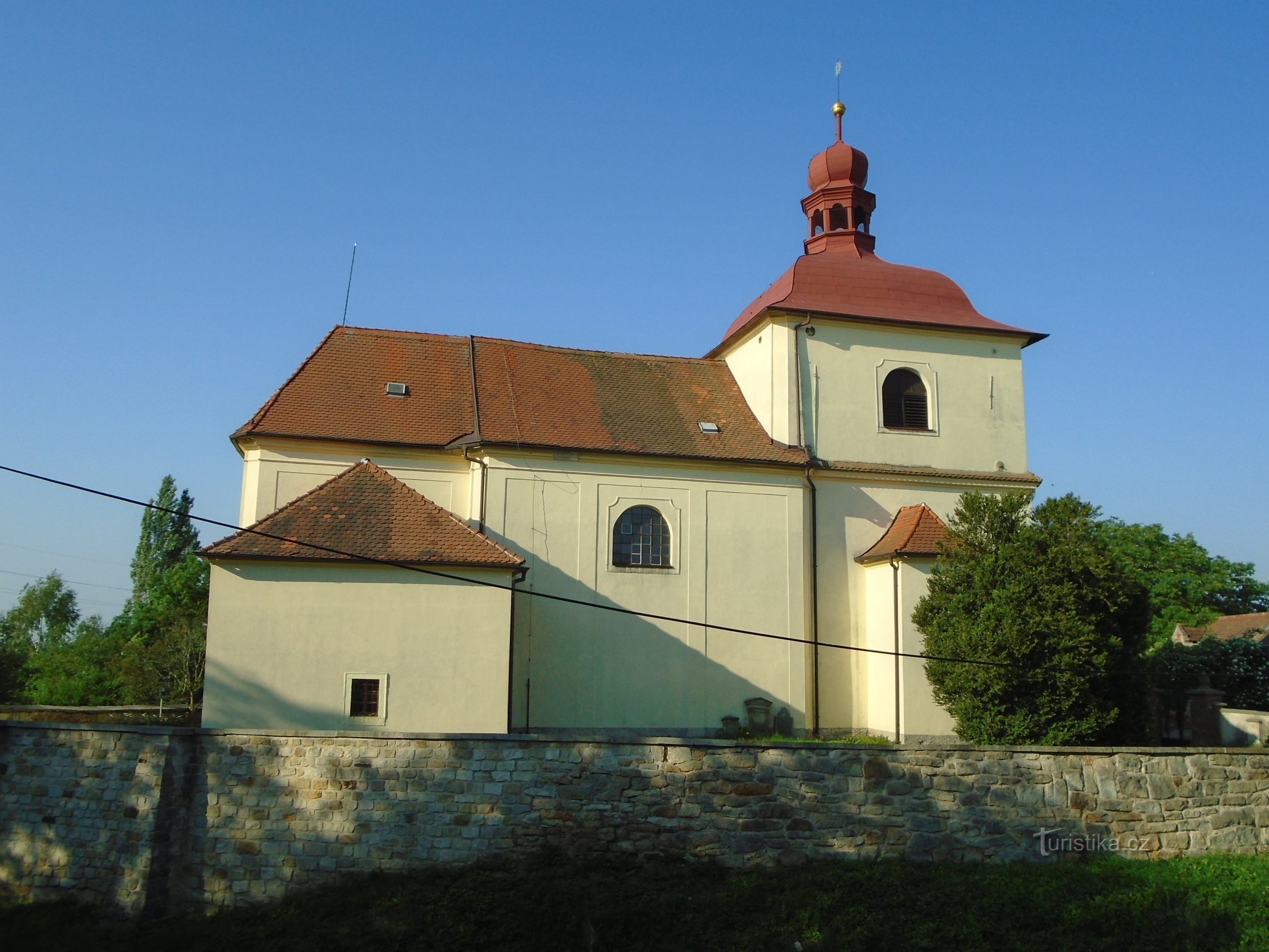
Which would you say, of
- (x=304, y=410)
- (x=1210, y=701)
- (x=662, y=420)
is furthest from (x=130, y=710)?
(x=1210, y=701)

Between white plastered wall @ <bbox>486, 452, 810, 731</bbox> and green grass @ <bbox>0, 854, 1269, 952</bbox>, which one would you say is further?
white plastered wall @ <bbox>486, 452, 810, 731</bbox>

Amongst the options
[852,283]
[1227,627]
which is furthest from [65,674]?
[1227,627]

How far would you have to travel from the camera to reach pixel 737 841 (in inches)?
502

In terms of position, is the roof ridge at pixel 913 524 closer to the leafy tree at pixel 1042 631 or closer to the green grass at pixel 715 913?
the leafy tree at pixel 1042 631

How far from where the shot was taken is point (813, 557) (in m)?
21.5

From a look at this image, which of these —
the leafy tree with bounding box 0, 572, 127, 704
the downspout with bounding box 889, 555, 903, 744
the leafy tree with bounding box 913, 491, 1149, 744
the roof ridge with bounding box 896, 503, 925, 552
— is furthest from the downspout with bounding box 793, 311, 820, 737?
the leafy tree with bounding box 0, 572, 127, 704

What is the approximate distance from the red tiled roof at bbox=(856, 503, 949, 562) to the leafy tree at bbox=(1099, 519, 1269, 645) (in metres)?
24.8

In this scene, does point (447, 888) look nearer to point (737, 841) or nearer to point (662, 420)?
point (737, 841)

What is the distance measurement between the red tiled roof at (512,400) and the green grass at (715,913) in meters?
9.64

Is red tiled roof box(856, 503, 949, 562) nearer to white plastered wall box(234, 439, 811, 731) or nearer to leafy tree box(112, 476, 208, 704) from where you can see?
white plastered wall box(234, 439, 811, 731)

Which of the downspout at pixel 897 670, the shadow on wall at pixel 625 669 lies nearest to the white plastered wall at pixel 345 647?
the shadow on wall at pixel 625 669

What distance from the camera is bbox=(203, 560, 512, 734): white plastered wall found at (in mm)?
15992

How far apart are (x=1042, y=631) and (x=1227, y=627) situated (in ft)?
112

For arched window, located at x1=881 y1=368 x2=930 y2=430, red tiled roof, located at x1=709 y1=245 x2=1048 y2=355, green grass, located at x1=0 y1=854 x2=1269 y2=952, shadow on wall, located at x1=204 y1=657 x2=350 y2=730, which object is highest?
red tiled roof, located at x1=709 y1=245 x2=1048 y2=355
